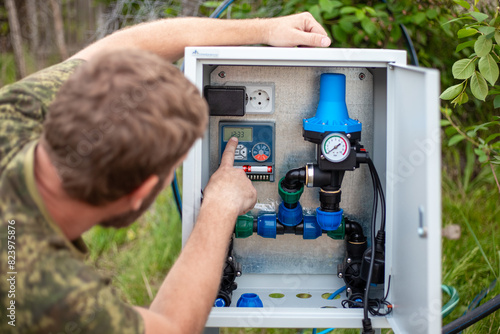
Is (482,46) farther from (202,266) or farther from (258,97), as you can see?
(202,266)

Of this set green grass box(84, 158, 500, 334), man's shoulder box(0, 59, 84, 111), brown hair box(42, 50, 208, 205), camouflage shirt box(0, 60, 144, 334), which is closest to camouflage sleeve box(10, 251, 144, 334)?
camouflage shirt box(0, 60, 144, 334)

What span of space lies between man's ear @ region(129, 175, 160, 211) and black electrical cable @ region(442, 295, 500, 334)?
83 cm

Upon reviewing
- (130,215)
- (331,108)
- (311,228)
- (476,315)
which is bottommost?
(476,315)

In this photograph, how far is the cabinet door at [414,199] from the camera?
856 millimetres

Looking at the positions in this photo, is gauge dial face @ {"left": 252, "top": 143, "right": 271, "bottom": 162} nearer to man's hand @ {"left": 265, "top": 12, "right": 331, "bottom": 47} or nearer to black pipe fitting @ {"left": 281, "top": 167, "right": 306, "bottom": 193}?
black pipe fitting @ {"left": 281, "top": 167, "right": 306, "bottom": 193}

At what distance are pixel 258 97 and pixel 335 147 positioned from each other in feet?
0.92

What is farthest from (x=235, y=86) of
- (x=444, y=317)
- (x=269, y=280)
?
(x=444, y=317)

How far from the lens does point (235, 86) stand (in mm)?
1309

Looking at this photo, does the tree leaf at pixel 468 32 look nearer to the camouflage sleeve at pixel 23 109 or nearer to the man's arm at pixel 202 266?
the man's arm at pixel 202 266

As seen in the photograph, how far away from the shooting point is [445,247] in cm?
202

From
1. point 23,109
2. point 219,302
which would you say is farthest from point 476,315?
point 23,109

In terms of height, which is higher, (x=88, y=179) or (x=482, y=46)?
(x=482, y=46)

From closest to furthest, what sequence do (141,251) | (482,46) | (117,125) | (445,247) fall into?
(117,125), (482,46), (445,247), (141,251)

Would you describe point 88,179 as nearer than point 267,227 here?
Yes
